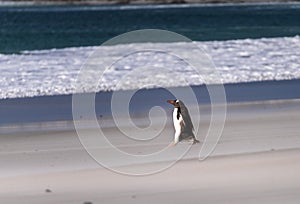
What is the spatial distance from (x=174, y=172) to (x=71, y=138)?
259 centimetres

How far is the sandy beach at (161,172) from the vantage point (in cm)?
952

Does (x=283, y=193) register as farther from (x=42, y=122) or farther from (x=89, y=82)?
(x=89, y=82)

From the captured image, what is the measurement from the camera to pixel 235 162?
10.8 metres

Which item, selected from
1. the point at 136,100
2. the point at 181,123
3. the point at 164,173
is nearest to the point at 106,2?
the point at 136,100

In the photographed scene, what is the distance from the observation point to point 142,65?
2183 centimetres

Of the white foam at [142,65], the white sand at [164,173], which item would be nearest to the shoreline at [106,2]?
the white foam at [142,65]

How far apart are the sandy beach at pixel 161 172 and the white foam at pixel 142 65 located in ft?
16.5

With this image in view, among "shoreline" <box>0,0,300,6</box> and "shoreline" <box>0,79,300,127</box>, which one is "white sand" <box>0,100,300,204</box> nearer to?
"shoreline" <box>0,79,300,127</box>

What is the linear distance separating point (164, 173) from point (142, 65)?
11554 millimetres

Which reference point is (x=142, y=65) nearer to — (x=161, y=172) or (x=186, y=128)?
(x=186, y=128)

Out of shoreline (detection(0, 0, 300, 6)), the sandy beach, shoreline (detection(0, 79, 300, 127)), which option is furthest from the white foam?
shoreline (detection(0, 0, 300, 6))

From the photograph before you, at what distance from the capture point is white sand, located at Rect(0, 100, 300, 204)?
9500 millimetres

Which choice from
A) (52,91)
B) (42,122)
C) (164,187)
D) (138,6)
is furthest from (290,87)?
(138,6)

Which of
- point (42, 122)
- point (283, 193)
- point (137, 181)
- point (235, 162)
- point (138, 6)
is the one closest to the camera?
point (283, 193)
